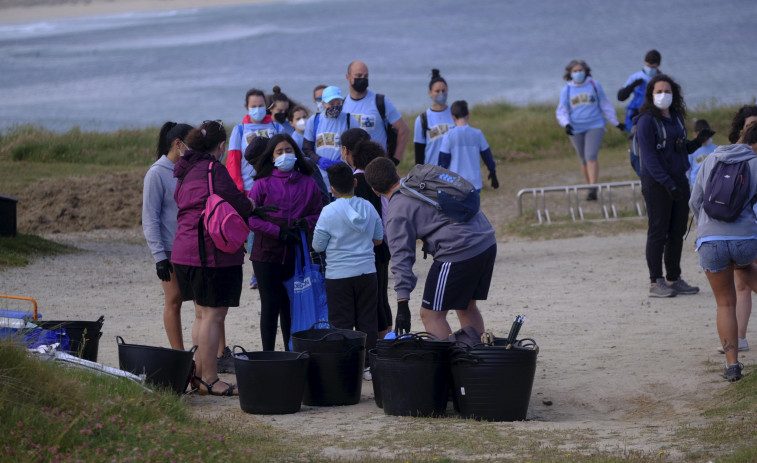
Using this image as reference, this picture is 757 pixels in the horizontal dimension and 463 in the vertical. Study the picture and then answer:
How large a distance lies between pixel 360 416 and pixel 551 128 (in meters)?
18.0

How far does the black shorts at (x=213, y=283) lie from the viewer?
22.5 feet

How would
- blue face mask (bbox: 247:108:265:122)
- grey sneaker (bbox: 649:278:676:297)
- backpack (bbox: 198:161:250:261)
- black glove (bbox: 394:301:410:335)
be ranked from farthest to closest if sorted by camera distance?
grey sneaker (bbox: 649:278:676:297)
blue face mask (bbox: 247:108:265:122)
backpack (bbox: 198:161:250:261)
black glove (bbox: 394:301:410:335)

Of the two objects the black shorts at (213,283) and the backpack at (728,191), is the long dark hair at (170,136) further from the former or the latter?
the backpack at (728,191)

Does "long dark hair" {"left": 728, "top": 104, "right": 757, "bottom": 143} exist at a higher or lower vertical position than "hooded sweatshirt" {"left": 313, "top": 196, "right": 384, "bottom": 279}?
higher

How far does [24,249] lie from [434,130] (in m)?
5.23

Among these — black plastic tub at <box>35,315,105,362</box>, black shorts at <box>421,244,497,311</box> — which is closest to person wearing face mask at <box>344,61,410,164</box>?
black shorts at <box>421,244,497,311</box>

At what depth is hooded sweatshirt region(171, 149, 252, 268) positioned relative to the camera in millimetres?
6840

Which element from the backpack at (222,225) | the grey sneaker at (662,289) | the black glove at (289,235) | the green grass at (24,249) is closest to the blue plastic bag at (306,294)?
the black glove at (289,235)

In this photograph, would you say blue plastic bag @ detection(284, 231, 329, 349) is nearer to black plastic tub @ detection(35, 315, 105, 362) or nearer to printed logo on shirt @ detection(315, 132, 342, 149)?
black plastic tub @ detection(35, 315, 105, 362)

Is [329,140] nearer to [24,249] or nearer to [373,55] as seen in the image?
[24,249]

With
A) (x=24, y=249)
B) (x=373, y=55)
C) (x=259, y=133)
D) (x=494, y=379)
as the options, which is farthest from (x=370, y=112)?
(x=373, y=55)

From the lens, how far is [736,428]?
229 inches

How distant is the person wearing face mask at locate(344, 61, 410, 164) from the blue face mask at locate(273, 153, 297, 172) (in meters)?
2.59

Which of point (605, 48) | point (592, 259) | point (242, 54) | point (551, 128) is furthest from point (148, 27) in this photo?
point (592, 259)
